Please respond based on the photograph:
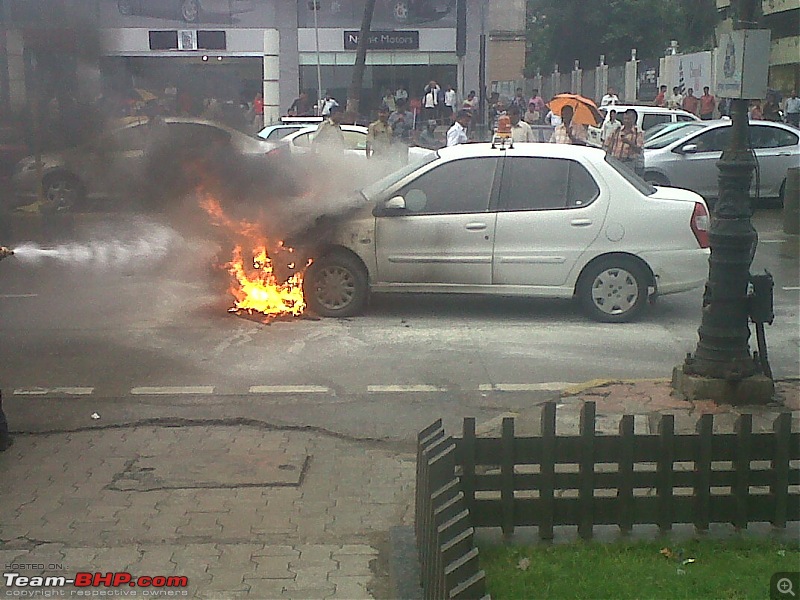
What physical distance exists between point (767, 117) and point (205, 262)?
48.1 ft

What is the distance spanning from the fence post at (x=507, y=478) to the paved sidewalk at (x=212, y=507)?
0.59 meters

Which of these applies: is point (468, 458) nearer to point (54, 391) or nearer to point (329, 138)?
point (54, 391)

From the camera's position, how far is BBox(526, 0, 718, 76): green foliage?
3706 cm

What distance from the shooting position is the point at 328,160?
1264 centimetres

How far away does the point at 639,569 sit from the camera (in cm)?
429

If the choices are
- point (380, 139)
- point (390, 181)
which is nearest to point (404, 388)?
point (390, 181)

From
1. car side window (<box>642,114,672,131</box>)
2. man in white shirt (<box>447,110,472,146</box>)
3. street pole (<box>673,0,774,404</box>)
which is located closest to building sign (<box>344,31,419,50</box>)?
man in white shirt (<box>447,110,472,146</box>)

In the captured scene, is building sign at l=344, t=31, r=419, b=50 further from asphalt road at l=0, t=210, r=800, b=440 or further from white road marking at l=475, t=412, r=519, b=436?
white road marking at l=475, t=412, r=519, b=436

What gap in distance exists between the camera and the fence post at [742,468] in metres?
4.56

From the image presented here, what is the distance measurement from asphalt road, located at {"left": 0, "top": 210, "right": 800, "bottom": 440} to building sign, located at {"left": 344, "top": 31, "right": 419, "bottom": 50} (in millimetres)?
12635

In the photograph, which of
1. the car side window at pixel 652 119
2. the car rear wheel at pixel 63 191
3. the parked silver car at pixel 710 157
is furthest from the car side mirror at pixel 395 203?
the car side window at pixel 652 119

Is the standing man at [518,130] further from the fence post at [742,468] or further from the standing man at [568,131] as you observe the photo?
the fence post at [742,468]

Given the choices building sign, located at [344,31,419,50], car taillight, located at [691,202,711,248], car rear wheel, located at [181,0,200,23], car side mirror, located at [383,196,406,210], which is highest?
building sign, located at [344,31,419,50]

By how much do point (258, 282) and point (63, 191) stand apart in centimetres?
310
